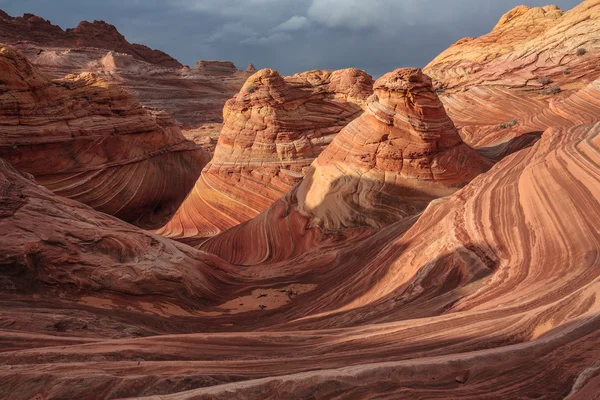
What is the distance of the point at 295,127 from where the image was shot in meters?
20.7

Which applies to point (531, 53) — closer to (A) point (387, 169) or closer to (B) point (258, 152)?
(B) point (258, 152)

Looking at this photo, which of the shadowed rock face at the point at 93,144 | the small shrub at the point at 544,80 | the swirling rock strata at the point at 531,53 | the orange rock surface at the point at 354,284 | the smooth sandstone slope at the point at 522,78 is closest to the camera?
the orange rock surface at the point at 354,284

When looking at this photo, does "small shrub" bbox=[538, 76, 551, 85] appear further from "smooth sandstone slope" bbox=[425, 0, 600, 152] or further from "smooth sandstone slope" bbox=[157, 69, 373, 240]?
"smooth sandstone slope" bbox=[157, 69, 373, 240]

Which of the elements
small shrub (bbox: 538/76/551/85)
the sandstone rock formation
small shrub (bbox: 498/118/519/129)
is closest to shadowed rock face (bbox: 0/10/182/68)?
the sandstone rock formation

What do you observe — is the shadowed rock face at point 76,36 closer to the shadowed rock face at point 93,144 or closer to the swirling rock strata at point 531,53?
the shadowed rock face at point 93,144

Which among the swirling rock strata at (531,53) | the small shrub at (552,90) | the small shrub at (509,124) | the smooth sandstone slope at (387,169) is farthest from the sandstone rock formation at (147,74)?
the smooth sandstone slope at (387,169)

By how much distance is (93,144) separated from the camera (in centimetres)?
2164

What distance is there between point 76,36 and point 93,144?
201 ft

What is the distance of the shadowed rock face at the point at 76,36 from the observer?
68625 millimetres

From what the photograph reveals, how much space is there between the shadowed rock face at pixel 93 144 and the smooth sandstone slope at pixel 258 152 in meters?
3.07

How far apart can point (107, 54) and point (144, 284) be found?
57.3 meters

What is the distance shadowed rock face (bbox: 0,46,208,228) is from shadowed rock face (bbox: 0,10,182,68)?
52.1m

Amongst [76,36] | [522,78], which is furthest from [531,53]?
[76,36]

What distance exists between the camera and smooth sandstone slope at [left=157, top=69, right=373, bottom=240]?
19766 millimetres
